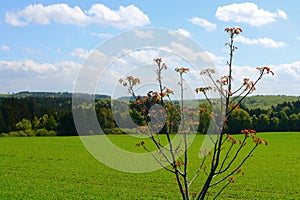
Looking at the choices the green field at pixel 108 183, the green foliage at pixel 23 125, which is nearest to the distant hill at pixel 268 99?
the green foliage at pixel 23 125

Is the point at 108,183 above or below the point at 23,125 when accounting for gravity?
below

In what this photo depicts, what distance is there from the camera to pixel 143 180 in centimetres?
2234

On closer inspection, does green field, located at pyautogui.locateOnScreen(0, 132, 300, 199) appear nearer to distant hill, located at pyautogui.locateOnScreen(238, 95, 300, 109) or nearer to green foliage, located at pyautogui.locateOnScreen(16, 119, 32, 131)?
green foliage, located at pyautogui.locateOnScreen(16, 119, 32, 131)

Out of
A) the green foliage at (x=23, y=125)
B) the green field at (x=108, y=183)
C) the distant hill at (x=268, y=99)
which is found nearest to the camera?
the green field at (x=108, y=183)

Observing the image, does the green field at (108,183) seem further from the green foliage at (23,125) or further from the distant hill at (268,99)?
the distant hill at (268,99)

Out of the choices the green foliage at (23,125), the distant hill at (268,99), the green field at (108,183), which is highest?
the distant hill at (268,99)

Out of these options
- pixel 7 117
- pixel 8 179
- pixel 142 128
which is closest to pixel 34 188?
pixel 8 179

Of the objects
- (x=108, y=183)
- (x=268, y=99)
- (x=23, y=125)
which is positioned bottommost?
(x=108, y=183)

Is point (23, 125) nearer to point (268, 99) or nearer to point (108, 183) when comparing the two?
point (108, 183)

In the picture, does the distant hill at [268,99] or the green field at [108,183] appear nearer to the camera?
the green field at [108,183]

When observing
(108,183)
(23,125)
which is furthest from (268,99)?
(108,183)

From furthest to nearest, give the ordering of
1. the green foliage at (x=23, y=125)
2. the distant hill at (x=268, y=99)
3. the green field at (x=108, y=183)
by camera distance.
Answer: the distant hill at (x=268, y=99), the green foliage at (x=23, y=125), the green field at (x=108, y=183)

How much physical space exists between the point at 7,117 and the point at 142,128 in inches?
3126

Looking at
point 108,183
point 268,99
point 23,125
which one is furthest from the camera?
point 268,99
